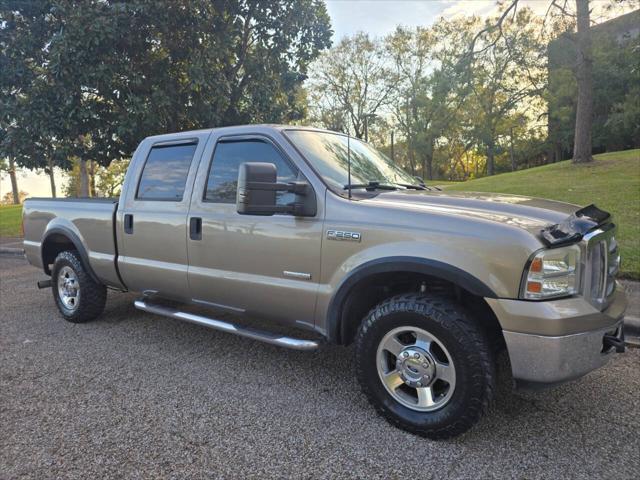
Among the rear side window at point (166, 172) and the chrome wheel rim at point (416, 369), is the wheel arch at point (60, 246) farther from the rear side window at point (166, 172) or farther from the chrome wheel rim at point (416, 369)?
the chrome wheel rim at point (416, 369)

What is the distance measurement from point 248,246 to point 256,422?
125 centimetres

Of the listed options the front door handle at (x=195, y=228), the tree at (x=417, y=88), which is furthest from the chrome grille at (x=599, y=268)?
the tree at (x=417, y=88)

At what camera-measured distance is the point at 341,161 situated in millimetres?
3617

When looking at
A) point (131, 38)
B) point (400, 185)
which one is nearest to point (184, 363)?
point (400, 185)

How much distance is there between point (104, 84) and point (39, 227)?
4352 mm

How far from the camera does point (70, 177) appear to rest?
50.2m

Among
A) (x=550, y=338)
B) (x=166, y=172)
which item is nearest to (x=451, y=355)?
(x=550, y=338)

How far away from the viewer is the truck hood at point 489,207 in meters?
2.67

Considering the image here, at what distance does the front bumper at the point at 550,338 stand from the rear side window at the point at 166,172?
281 centimetres

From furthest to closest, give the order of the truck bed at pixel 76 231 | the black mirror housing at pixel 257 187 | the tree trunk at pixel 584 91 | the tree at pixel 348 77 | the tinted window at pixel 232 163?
1. the tree at pixel 348 77
2. the tree trunk at pixel 584 91
3. the truck bed at pixel 76 231
4. the tinted window at pixel 232 163
5. the black mirror housing at pixel 257 187

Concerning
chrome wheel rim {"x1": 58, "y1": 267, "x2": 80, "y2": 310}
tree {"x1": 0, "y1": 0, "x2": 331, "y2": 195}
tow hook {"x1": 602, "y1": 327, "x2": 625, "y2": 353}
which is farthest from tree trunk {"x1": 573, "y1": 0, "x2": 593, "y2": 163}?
chrome wheel rim {"x1": 58, "y1": 267, "x2": 80, "y2": 310}

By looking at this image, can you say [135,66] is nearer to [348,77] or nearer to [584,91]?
[584,91]

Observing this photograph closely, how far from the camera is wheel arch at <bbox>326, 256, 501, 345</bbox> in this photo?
2594mm

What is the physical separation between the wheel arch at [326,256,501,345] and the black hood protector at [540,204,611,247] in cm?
42
